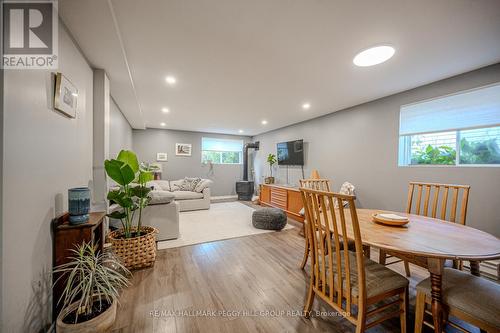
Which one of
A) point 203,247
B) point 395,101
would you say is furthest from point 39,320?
point 395,101

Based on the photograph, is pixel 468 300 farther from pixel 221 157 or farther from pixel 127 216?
pixel 221 157

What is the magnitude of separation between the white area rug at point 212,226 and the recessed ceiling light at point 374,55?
9.82 feet

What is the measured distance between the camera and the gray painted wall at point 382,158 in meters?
2.30

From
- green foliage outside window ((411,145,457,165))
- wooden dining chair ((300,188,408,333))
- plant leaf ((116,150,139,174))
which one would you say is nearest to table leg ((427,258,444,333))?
wooden dining chair ((300,188,408,333))

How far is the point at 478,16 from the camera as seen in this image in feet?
5.03

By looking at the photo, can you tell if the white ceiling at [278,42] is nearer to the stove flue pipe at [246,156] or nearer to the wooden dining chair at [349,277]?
the wooden dining chair at [349,277]

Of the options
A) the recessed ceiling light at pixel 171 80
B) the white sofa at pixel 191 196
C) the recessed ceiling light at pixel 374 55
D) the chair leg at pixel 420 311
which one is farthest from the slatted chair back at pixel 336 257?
the white sofa at pixel 191 196

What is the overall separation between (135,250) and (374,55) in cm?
343

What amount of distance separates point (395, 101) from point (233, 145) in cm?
546

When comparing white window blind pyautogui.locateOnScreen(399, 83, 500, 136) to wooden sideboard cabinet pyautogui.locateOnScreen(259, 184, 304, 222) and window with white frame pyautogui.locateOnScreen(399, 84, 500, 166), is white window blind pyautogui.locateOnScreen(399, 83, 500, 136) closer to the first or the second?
window with white frame pyautogui.locateOnScreen(399, 84, 500, 166)

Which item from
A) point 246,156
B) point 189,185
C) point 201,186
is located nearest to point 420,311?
point 201,186

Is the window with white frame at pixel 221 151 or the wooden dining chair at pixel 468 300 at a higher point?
the window with white frame at pixel 221 151

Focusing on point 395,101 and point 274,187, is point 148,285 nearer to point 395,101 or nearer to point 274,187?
point 274,187

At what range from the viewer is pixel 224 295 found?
1.83 meters
